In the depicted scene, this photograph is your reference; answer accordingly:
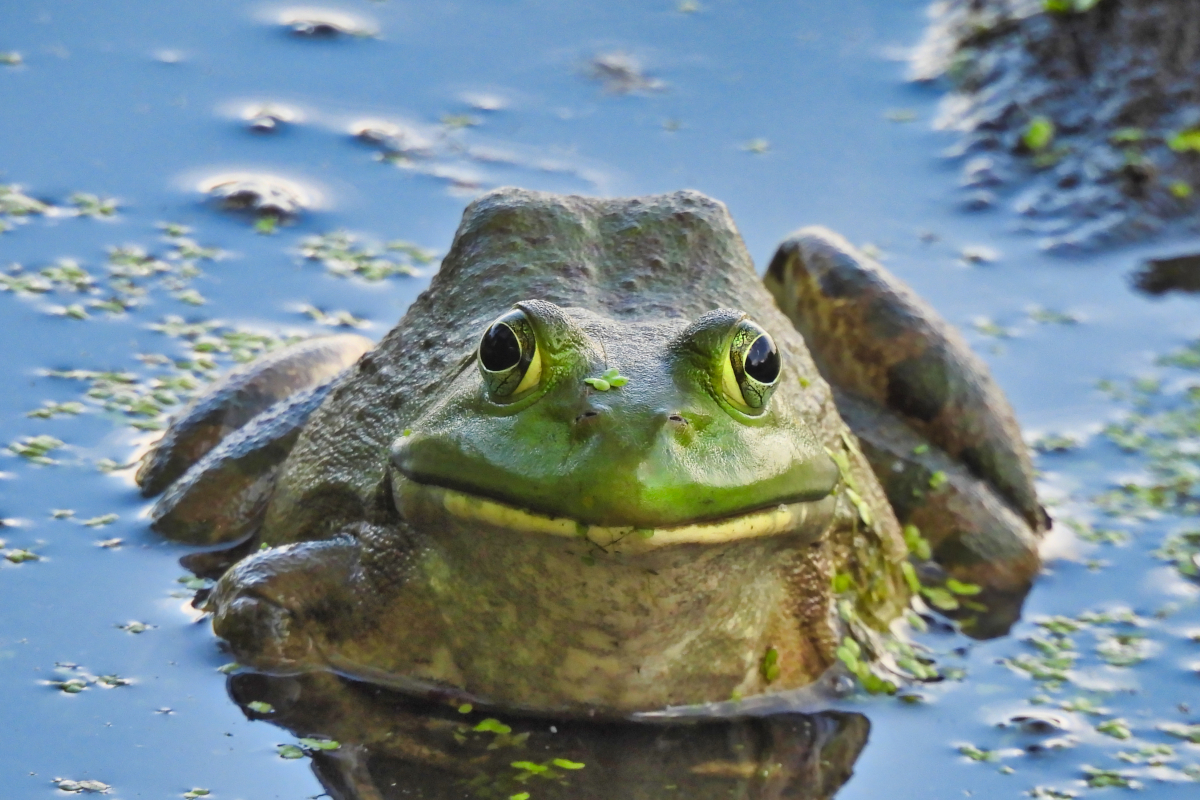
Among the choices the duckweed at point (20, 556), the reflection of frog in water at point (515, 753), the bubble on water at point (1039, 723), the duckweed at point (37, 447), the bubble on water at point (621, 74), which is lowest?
the bubble on water at point (1039, 723)

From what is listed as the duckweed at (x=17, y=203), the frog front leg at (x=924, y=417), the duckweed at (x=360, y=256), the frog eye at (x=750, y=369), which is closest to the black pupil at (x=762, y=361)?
the frog eye at (x=750, y=369)

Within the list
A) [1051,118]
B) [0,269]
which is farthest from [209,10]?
[1051,118]

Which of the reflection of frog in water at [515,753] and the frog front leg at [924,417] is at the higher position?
the frog front leg at [924,417]

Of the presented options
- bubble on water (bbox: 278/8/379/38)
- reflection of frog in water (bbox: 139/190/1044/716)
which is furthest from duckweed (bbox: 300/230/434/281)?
bubble on water (bbox: 278/8/379/38)

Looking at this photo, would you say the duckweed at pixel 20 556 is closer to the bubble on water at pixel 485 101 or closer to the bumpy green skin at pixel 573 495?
the bumpy green skin at pixel 573 495

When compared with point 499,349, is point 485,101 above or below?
above

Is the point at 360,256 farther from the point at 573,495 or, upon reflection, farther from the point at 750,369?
the point at 573,495

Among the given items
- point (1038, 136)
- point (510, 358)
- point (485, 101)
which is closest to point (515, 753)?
point (510, 358)
